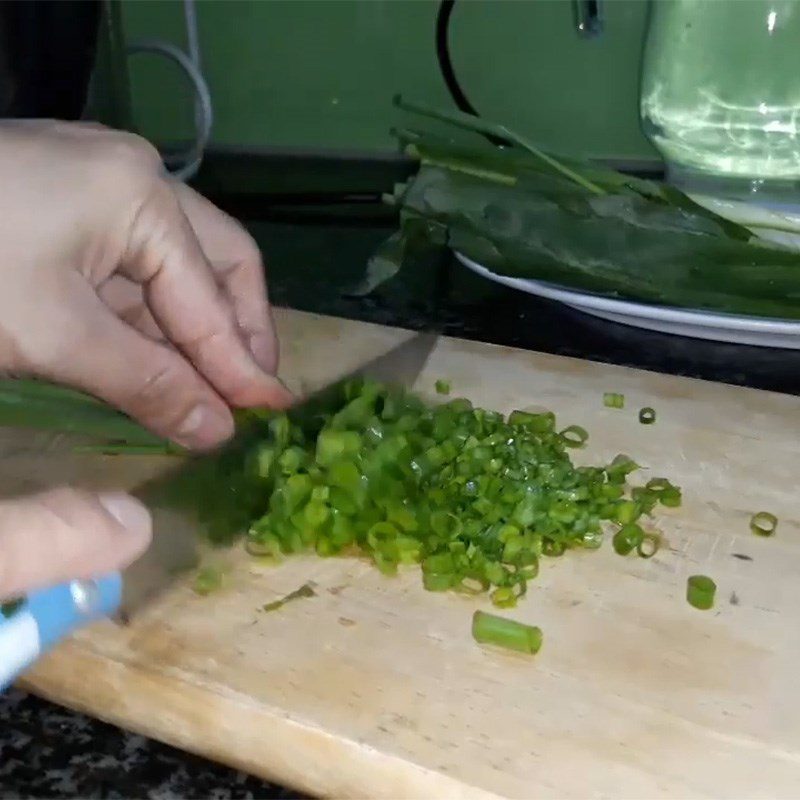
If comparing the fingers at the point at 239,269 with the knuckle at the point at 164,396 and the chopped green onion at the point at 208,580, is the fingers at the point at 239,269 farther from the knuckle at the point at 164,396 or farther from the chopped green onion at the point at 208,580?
the chopped green onion at the point at 208,580

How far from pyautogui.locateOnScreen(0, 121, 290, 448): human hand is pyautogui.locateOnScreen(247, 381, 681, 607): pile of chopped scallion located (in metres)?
0.08

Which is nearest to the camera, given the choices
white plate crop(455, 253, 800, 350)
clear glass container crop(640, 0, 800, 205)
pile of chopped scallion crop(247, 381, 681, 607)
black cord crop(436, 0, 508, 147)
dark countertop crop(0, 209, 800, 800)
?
dark countertop crop(0, 209, 800, 800)

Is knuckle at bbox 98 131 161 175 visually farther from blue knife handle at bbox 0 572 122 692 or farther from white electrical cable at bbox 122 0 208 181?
white electrical cable at bbox 122 0 208 181

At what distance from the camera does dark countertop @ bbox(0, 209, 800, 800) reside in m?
0.54

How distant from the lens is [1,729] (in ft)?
1.86

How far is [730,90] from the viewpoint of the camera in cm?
127

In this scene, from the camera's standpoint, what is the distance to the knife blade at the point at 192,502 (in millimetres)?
636

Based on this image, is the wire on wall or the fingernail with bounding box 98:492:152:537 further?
the wire on wall

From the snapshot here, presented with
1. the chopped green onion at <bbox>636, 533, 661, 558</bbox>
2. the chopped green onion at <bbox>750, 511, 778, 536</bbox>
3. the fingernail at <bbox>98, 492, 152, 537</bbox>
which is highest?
the fingernail at <bbox>98, 492, 152, 537</bbox>

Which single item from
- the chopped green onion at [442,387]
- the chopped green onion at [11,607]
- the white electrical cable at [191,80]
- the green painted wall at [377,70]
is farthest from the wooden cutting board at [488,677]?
the white electrical cable at [191,80]

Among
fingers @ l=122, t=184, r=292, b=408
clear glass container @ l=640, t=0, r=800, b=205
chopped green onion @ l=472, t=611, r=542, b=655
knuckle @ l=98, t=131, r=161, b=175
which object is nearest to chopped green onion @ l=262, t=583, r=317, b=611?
chopped green onion @ l=472, t=611, r=542, b=655

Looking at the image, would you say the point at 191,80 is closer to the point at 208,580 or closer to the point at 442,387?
the point at 442,387

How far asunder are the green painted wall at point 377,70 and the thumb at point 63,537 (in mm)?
1196

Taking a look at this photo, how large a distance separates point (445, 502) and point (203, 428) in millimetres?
203
